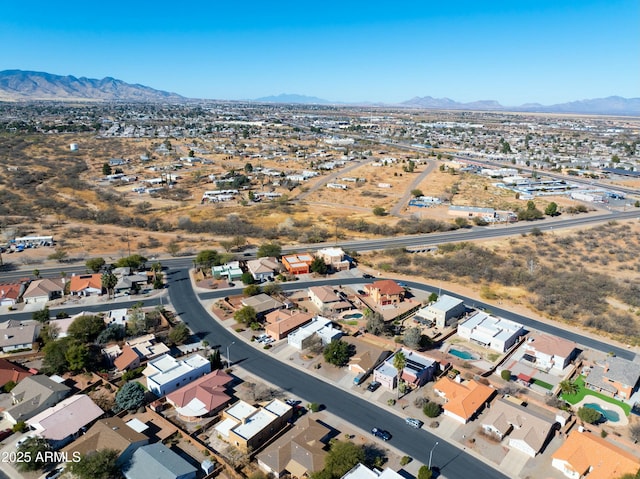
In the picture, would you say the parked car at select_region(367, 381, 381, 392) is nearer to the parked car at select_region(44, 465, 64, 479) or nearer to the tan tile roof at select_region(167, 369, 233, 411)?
the tan tile roof at select_region(167, 369, 233, 411)

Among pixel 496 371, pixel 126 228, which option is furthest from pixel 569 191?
pixel 126 228

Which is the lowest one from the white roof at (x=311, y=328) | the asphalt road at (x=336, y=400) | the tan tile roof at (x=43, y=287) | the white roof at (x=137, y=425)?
the asphalt road at (x=336, y=400)

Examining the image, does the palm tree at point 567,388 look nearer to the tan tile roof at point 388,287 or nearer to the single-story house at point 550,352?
the single-story house at point 550,352

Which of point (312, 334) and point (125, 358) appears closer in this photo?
point (125, 358)

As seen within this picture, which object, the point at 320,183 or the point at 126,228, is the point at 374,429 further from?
the point at 320,183

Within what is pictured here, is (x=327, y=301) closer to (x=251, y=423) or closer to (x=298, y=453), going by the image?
(x=251, y=423)

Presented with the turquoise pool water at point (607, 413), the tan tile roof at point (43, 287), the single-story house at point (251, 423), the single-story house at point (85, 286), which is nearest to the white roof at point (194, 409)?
the single-story house at point (251, 423)

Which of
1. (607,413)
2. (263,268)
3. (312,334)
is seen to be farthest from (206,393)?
(607,413)
